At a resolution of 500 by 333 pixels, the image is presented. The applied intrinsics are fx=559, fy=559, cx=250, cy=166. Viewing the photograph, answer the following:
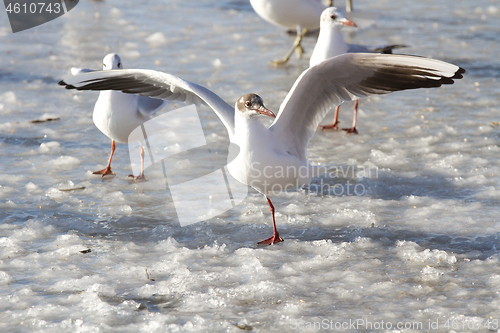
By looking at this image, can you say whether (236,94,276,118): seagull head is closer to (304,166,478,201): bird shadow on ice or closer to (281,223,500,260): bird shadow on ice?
(281,223,500,260): bird shadow on ice

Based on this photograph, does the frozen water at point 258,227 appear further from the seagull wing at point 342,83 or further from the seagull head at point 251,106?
the seagull head at point 251,106

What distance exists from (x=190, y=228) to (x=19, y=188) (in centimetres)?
179

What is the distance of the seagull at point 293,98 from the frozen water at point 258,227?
52 centimetres

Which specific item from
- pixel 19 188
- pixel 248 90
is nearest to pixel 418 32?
pixel 248 90

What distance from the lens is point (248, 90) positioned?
26.1ft

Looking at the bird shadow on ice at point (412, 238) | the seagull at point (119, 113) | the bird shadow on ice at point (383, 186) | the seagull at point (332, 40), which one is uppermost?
the seagull at point (332, 40)

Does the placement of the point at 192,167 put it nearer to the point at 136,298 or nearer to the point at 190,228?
the point at 190,228

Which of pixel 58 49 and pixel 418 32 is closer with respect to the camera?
pixel 58 49

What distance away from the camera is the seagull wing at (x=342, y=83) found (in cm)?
399

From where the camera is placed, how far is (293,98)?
171 inches

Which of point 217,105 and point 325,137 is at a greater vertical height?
point 217,105

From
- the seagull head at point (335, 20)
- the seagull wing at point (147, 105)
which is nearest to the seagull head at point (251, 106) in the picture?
the seagull wing at point (147, 105)

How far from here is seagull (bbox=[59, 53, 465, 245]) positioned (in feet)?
13.4

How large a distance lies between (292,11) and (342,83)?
4657 mm
